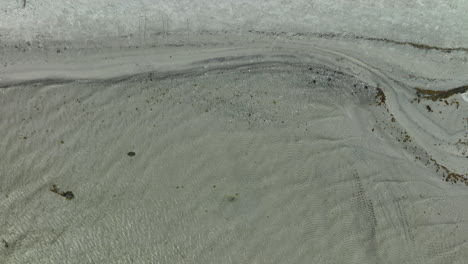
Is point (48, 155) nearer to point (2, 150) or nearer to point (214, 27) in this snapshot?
point (2, 150)

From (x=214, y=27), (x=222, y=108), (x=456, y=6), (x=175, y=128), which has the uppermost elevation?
(x=456, y=6)

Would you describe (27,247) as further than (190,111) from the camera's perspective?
No

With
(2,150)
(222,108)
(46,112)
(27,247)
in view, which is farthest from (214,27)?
(27,247)

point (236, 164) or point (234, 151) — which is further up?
point (234, 151)

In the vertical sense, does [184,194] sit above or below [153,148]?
below

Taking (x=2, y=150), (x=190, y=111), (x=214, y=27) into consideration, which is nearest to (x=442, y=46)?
(x=214, y=27)

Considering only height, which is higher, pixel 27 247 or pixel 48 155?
pixel 48 155

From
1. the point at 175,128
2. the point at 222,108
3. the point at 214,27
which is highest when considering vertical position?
the point at 214,27

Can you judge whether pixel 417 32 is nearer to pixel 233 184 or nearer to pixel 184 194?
pixel 233 184

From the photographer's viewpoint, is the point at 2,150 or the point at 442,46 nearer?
the point at 2,150
